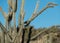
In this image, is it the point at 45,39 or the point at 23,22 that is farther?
the point at 45,39

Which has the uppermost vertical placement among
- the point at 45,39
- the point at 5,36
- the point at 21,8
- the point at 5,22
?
the point at 21,8

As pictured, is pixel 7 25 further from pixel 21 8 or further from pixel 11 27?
pixel 21 8

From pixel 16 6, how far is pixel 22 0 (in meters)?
0.28

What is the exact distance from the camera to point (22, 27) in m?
A: 6.84

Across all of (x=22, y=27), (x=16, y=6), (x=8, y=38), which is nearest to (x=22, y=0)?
(x=16, y=6)

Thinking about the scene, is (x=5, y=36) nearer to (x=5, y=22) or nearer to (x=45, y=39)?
(x=5, y=22)

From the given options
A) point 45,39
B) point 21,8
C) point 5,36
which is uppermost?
point 21,8

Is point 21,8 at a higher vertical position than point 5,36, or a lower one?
higher

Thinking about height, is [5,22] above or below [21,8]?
below

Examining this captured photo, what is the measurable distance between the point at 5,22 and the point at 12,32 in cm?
38

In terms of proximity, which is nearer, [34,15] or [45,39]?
[34,15]

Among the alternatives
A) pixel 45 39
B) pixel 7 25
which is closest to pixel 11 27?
pixel 7 25

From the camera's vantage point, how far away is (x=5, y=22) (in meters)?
6.93

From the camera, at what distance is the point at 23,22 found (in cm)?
683
